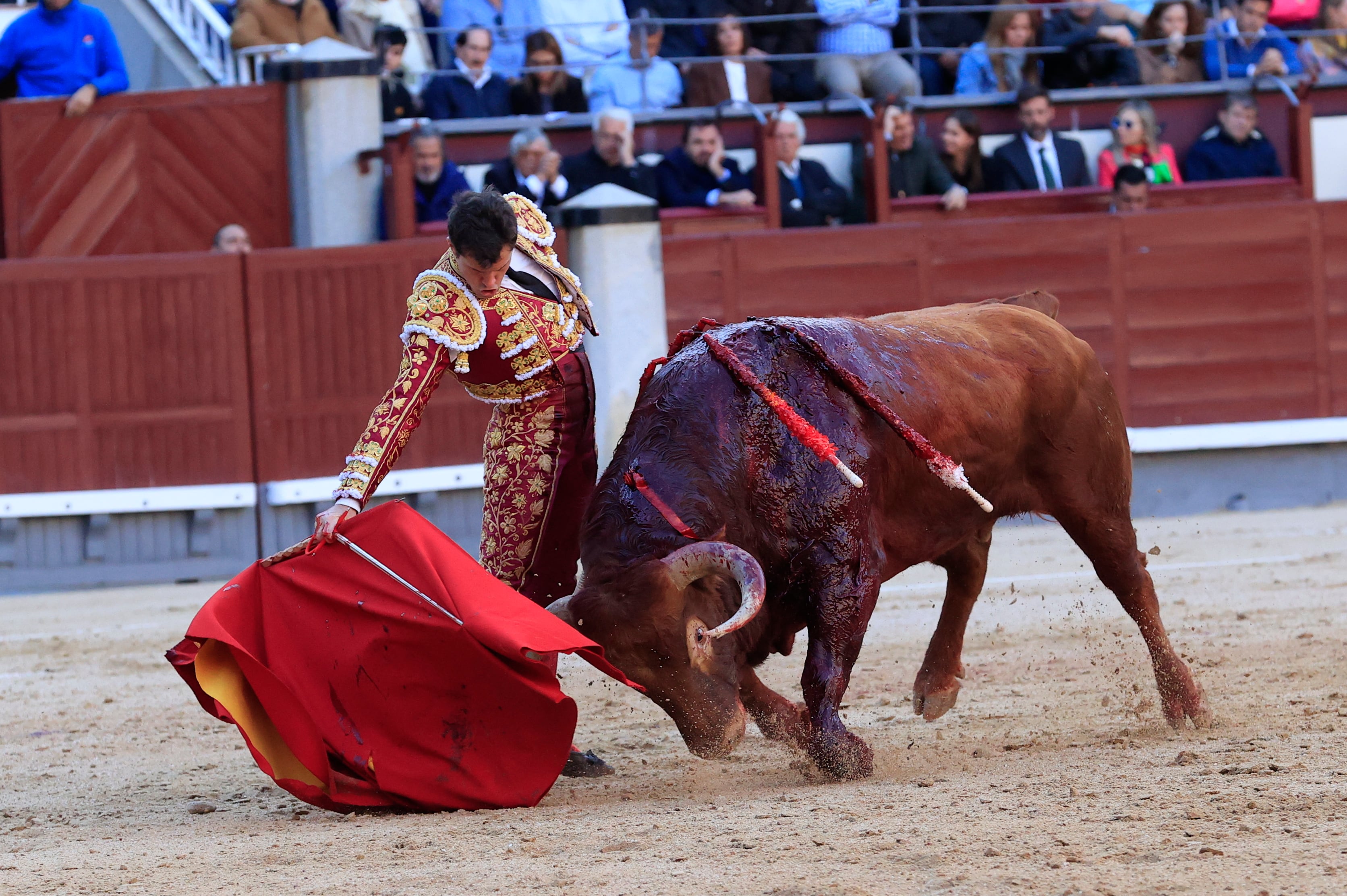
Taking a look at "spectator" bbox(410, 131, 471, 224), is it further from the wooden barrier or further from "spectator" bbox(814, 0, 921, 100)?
"spectator" bbox(814, 0, 921, 100)

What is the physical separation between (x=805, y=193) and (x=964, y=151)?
2.73ft

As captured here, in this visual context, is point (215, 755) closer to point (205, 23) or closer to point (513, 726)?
point (513, 726)

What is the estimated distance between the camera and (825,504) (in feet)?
11.1

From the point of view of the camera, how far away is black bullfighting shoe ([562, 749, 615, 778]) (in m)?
3.68

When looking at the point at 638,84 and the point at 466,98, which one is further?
the point at 638,84

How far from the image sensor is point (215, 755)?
4102 mm

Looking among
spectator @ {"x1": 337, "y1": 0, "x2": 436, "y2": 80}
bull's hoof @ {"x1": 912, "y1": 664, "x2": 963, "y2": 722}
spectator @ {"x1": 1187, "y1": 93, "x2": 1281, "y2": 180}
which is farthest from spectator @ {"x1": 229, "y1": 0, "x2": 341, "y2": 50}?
bull's hoof @ {"x1": 912, "y1": 664, "x2": 963, "y2": 722}

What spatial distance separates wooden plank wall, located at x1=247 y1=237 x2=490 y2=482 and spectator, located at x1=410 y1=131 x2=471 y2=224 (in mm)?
188

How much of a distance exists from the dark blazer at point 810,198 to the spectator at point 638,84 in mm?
773

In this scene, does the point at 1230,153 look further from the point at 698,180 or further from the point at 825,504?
the point at 825,504

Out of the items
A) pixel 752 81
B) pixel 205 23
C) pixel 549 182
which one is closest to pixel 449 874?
pixel 549 182

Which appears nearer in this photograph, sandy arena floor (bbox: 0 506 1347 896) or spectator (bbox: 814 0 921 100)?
sandy arena floor (bbox: 0 506 1347 896)

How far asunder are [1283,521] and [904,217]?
2.28 meters

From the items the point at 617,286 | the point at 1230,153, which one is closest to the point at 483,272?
the point at 617,286
